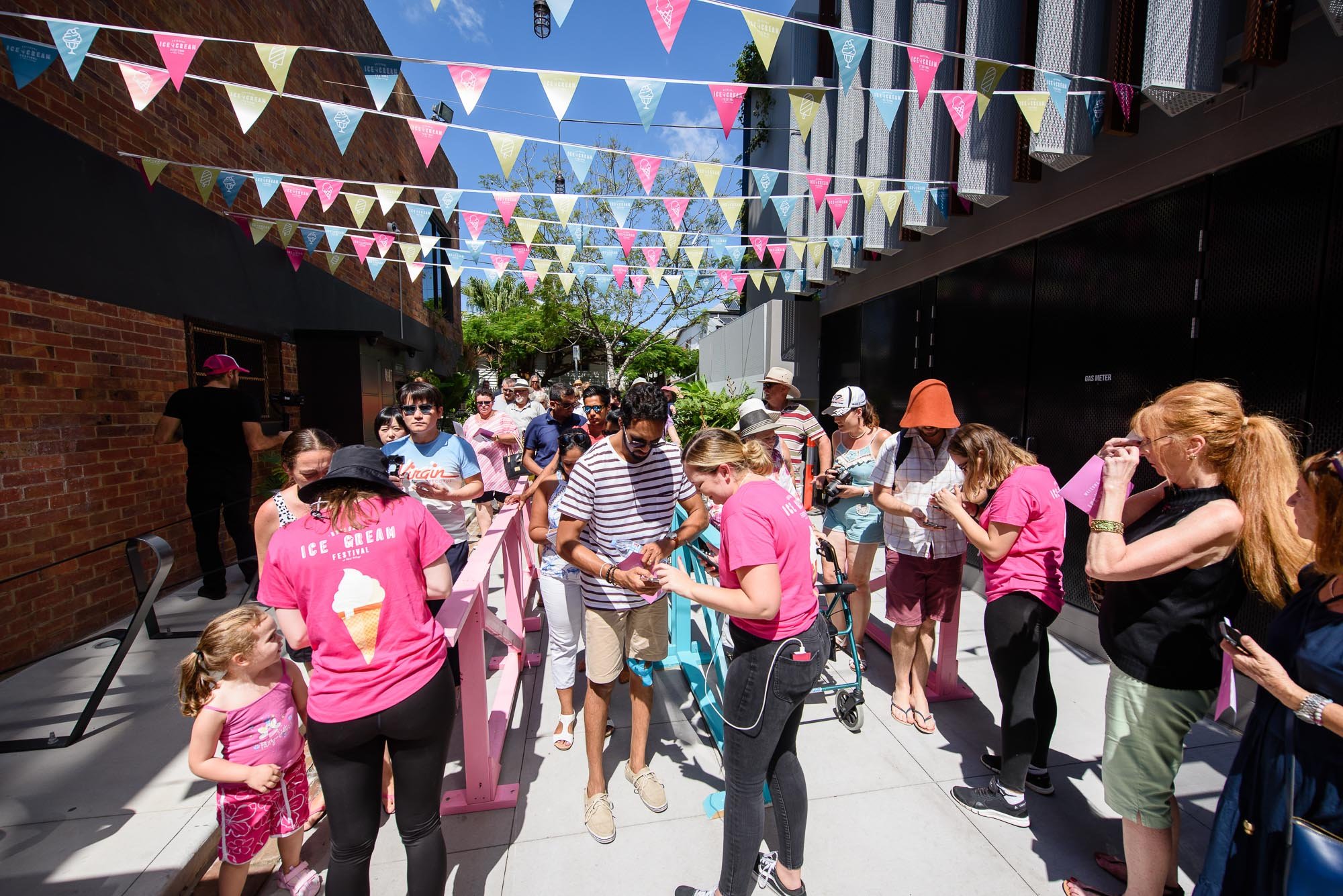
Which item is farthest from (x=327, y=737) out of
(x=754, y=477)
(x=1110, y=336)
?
(x=1110, y=336)

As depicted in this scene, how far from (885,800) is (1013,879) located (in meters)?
0.57

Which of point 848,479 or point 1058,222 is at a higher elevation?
point 1058,222

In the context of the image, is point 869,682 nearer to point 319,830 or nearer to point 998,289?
point 319,830

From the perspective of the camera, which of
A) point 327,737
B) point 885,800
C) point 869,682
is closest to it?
point 327,737

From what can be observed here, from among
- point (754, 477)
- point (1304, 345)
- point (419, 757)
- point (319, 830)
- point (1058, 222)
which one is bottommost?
point (319, 830)

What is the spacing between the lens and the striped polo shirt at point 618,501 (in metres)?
2.58

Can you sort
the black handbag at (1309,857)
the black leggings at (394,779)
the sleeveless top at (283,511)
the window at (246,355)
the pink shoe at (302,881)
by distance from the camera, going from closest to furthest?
the black handbag at (1309,857)
the black leggings at (394,779)
the pink shoe at (302,881)
the sleeveless top at (283,511)
the window at (246,355)

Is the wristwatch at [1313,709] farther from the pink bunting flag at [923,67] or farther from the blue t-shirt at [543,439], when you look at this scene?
the blue t-shirt at [543,439]

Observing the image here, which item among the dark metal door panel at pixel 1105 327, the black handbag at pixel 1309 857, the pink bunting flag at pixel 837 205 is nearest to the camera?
the black handbag at pixel 1309 857

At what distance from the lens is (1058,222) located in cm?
478

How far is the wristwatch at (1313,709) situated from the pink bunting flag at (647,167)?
15.4ft

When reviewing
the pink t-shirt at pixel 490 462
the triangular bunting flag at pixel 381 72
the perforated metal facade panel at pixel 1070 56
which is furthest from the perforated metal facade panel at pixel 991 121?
the pink t-shirt at pixel 490 462

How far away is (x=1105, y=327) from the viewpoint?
14.3 feet

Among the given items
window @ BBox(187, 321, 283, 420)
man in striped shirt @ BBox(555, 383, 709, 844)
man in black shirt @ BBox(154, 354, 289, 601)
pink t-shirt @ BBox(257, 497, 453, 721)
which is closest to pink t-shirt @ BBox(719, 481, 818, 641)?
man in striped shirt @ BBox(555, 383, 709, 844)
